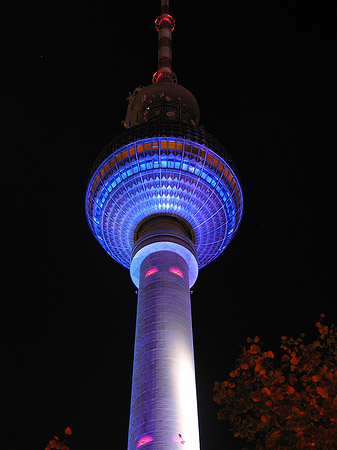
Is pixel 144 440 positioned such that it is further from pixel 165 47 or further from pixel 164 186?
pixel 165 47

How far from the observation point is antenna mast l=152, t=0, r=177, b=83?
2015 inches

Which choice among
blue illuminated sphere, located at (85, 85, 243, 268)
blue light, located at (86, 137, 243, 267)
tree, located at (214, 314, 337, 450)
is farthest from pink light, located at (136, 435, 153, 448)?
blue light, located at (86, 137, 243, 267)

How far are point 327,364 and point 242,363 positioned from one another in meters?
3.25

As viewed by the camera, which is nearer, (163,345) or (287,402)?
(287,402)

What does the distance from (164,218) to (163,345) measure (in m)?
10.5

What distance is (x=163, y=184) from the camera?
115 ft

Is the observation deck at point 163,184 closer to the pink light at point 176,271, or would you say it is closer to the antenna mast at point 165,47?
the pink light at point 176,271

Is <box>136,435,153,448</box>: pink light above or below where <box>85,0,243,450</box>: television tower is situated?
below

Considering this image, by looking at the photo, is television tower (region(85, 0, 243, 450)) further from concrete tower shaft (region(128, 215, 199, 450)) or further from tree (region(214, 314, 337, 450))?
tree (region(214, 314, 337, 450))

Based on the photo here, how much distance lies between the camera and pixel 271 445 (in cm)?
1534

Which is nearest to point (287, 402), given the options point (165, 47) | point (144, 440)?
point (144, 440)

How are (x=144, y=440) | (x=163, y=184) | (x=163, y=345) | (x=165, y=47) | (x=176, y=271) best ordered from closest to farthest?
(x=144, y=440) → (x=163, y=345) → (x=176, y=271) → (x=163, y=184) → (x=165, y=47)

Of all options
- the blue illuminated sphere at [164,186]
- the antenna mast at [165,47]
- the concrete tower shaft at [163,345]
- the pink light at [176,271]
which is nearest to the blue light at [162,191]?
the blue illuminated sphere at [164,186]

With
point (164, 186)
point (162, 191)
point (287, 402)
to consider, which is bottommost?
point (287, 402)
